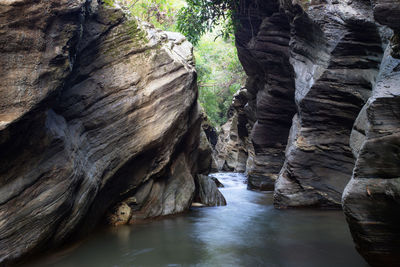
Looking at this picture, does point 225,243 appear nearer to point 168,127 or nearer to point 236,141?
point 168,127

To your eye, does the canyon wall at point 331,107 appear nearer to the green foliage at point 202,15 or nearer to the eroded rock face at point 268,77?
the eroded rock face at point 268,77

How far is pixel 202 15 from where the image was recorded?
13.0 meters

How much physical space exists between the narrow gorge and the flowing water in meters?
0.08

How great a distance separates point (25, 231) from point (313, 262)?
12.8ft

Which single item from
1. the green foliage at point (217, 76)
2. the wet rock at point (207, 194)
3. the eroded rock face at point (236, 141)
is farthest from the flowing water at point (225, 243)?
the green foliage at point (217, 76)

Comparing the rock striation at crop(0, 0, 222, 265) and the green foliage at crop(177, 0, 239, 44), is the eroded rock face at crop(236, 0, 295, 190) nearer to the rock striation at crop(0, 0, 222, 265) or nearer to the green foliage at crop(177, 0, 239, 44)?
the green foliage at crop(177, 0, 239, 44)

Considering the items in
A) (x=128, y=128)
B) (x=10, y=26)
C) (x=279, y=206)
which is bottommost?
(x=279, y=206)

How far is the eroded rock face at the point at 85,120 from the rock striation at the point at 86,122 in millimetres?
16

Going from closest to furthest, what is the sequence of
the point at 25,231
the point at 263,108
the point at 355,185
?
1. the point at 355,185
2. the point at 25,231
3. the point at 263,108

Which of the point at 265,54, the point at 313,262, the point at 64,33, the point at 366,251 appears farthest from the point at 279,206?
the point at 64,33

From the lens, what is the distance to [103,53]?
22.1ft

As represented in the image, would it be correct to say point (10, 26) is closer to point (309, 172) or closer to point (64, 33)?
point (64, 33)

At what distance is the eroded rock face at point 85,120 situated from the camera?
4152 mm

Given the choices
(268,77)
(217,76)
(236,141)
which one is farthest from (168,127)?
(217,76)
